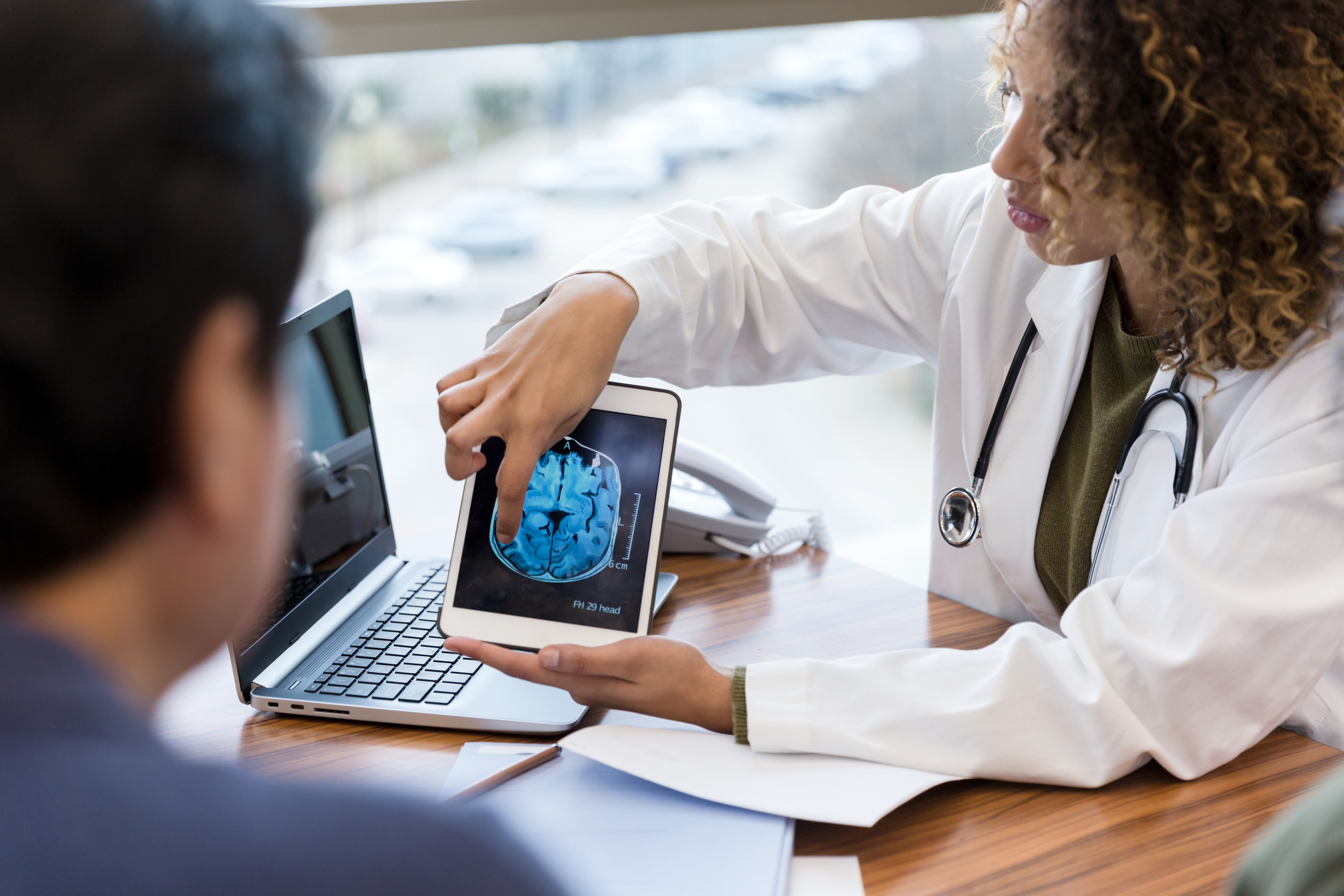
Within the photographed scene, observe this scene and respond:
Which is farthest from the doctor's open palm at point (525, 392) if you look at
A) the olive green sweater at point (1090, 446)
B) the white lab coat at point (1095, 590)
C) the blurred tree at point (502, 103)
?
the blurred tree at point (502, 103)

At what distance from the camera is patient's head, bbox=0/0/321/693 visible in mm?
318

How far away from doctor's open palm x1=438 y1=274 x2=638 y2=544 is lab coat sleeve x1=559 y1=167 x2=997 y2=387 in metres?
0.17

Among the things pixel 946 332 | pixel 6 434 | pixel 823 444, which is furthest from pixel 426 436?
pixel 6 434

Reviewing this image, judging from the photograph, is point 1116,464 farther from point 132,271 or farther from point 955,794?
point 132,271

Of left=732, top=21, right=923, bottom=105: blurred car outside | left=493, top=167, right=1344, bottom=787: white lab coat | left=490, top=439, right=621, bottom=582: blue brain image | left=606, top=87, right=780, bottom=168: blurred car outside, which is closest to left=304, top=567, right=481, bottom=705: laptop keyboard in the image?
left=490, top=439, right=621, bottom=582: blue brain image

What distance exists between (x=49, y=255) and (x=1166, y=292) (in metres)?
1.04

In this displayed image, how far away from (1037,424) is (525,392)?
60 centimetres

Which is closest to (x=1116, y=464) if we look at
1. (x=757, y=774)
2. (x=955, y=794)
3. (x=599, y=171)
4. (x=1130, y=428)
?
(x=1130, y=428)

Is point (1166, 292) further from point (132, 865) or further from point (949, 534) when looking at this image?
point (132, 865)

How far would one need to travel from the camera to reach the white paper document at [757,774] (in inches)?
31.0

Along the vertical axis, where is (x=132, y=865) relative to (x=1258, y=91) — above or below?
below

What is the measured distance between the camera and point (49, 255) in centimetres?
32

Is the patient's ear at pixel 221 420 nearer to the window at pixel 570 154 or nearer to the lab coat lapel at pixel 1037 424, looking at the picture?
the lab coat lapel at pixel 1037 424

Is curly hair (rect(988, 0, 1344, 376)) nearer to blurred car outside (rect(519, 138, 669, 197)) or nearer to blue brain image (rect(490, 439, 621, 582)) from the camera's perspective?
blue brain image (rect(490, 439, 621, 582))
